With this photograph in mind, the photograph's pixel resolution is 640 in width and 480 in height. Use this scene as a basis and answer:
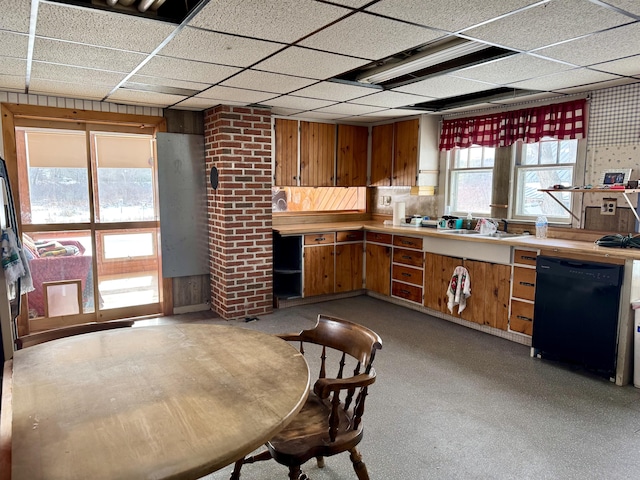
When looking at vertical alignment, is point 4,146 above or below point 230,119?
below

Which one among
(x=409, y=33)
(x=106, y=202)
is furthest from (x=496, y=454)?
(x=106, y=202)

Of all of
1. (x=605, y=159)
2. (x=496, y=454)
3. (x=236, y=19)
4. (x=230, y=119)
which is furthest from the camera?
(x=230, y=119)

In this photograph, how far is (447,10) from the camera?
2.04 metres

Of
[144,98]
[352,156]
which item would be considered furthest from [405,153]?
[144,98]

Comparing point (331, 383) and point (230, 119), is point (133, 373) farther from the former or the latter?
point (230, 119)

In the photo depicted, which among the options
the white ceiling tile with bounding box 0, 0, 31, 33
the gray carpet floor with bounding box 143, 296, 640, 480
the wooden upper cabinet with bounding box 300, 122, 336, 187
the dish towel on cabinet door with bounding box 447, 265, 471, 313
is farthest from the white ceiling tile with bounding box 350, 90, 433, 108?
the white ceiling tile with bounding box 0, 0, 31, 33

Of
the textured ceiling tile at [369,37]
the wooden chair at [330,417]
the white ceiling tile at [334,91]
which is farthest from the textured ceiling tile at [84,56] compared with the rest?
the wooden chair at [330,417]

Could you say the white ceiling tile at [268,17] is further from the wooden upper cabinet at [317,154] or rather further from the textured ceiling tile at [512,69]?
the wooden upper cabinet at [317,154]

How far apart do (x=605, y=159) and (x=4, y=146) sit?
17.5ft

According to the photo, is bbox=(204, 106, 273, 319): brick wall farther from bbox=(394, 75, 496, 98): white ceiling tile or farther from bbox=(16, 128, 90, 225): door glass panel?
bbox=(394, 75, 496, 98): white ceiling tile

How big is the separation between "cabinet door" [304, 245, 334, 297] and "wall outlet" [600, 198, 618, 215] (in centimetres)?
281

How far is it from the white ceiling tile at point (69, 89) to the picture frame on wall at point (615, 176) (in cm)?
426

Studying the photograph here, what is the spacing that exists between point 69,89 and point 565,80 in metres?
4.07

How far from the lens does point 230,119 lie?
4539 mm
